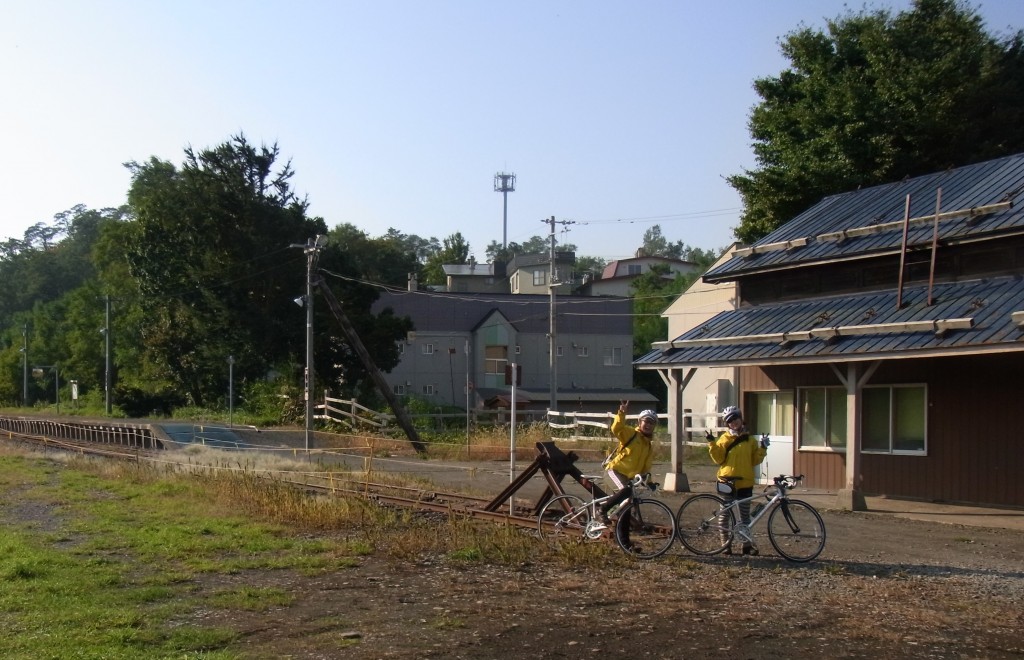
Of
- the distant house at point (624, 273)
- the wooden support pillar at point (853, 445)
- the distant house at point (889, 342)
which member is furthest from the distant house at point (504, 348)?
the wooden support pillar at point (853, 445)

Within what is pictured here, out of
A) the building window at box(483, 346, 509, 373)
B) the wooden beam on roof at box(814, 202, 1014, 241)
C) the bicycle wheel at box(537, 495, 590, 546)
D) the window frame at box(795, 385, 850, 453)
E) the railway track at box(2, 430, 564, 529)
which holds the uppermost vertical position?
the wooden beam on roof at box(814, 202, 1014, 241)

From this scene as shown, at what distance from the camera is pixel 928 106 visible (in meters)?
33.1

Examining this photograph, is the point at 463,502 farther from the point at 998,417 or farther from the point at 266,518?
the point at 998,417

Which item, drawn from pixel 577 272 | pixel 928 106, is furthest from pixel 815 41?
pixel 577 272

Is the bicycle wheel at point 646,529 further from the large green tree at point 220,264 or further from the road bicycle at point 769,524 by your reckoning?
the large green tree at point 220,264

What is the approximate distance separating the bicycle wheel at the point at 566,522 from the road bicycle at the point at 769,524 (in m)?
1.30

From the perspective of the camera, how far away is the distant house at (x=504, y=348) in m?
64.2

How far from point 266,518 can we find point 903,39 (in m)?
28.6

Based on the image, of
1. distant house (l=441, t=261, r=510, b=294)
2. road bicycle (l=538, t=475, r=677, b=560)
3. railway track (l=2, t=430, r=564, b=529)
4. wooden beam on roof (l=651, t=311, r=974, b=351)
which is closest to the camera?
road bicycle (l=538, t=475, r=677, b=560)

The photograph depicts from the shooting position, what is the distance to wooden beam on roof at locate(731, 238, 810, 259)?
2112 cm

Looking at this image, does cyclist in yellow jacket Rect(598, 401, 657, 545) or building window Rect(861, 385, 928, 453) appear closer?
cyclist in yellow jacket Rect(598, 401, 657, 545)

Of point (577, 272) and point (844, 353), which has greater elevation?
point (577, 272)

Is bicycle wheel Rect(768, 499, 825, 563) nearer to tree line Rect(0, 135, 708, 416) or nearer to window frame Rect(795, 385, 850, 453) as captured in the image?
window frame Rect(795, 385, 850, 453)

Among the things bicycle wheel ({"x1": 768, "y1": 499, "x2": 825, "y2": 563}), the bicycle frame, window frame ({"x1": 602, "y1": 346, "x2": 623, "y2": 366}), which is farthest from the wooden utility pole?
window frame ({"x1": 602, "y1": 346, "x2": 623, "y2": 366})
